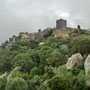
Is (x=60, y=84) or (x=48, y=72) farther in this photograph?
(x=48, y=72)

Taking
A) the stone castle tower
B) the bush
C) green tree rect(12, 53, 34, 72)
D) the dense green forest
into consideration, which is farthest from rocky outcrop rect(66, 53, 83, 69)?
the stone castle tower

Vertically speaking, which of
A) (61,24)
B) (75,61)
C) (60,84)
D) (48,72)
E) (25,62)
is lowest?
(60,84)

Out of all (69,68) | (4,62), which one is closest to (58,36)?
(4,62)

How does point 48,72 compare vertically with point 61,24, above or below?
below

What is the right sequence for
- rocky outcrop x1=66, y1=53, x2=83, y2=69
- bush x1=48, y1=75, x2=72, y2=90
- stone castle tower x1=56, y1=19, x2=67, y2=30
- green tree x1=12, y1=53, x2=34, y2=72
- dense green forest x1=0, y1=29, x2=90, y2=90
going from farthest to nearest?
stone castle tower x1=56, y1=19, x2=67, y2=30
green tree x1=12, y1=53, x2=34, y2=72
rocky outcrop x1=66, y1=53, x2=83, y2=69
dense green forest x1=0, y1=29, x2=90, y2=90
bush x1=48, y1=75, x2=72, y2=90

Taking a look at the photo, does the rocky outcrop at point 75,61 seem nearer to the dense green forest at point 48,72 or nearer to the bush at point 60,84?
the dense green forest at point 48,72

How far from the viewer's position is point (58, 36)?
238 ft

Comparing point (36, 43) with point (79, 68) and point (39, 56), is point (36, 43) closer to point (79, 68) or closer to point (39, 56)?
point (39, 56)

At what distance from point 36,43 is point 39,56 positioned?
27.8 m

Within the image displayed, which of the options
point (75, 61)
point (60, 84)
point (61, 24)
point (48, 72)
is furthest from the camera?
point (61, 24)

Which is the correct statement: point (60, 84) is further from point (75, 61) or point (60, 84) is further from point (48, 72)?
point (75, 61)

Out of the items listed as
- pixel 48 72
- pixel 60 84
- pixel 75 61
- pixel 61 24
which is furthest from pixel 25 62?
pixel 61 24

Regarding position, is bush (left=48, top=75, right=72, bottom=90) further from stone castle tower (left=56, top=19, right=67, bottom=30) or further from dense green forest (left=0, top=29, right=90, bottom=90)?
stone castle tower (left=56, top=19, right=67, bottom=30)

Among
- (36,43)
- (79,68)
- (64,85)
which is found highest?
(36,43)
